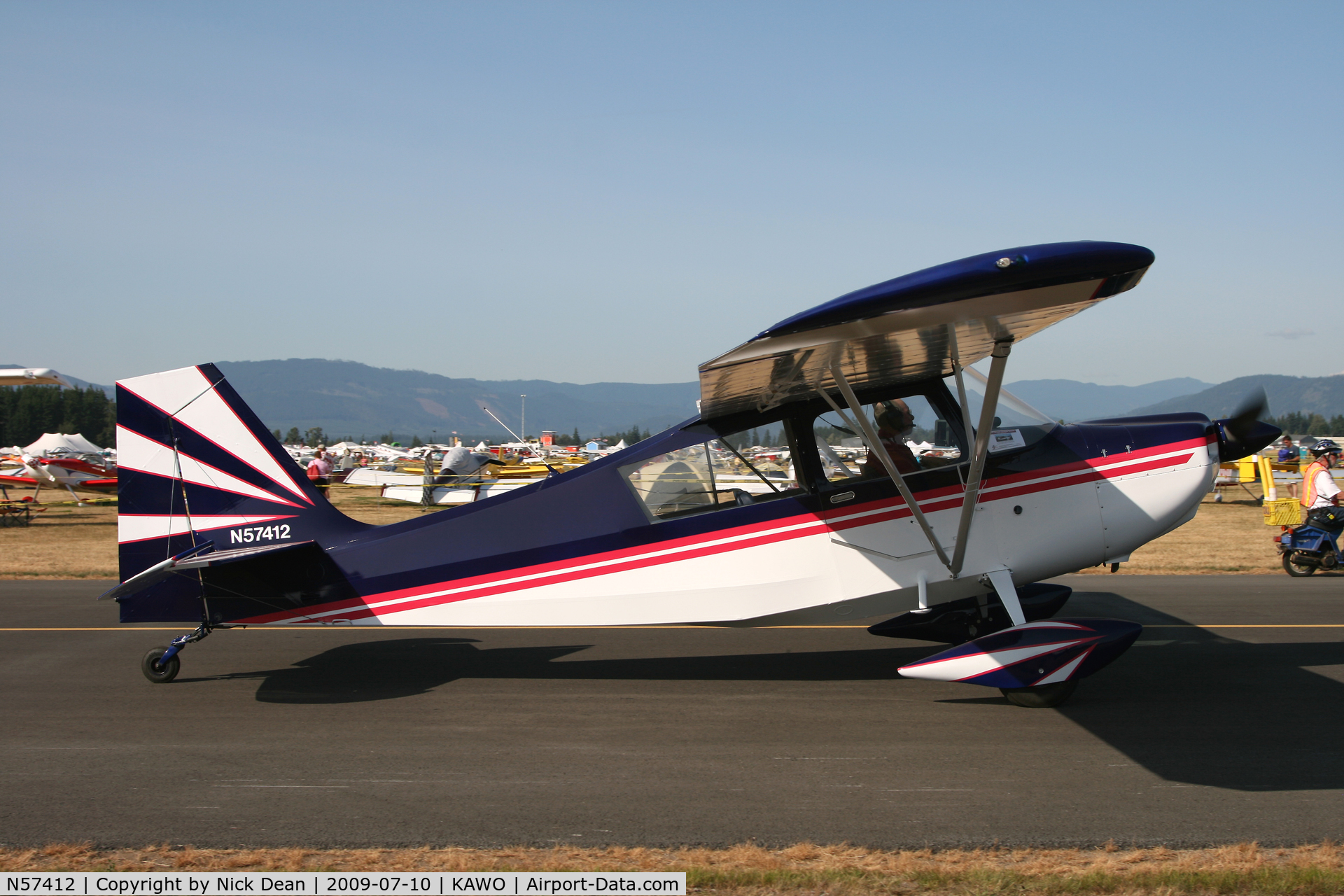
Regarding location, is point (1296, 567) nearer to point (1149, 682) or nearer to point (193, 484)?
point (1149, 682)

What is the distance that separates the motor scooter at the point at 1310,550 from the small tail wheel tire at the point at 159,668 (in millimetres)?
12491

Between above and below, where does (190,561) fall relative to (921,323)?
below

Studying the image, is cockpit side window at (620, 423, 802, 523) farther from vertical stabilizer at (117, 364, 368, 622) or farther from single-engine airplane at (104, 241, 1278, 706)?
vertical stabilizer at (117, 364, 368, 622)

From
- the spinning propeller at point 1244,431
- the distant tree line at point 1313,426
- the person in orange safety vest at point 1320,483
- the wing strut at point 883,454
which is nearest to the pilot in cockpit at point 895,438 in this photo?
the wing strut at point 883,454

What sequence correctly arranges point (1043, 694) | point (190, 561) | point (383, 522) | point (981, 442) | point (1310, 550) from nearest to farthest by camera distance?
Result: point (1043, 694) < point (981, 442) < point (190, 561) < point (1310, 550) < point (383, 522)

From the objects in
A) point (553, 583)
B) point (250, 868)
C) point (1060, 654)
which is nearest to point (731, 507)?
point (553, 583)

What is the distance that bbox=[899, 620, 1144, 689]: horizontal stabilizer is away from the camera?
5.52 m

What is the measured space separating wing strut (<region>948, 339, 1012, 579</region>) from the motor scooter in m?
7.77

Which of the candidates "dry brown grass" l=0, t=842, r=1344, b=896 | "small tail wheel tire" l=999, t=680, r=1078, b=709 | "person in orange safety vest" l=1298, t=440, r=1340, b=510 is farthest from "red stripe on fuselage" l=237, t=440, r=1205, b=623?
"person in orange safety vest" l=1298, t=440, r=1340, b=510

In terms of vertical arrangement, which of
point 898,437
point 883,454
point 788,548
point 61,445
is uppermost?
point 61,445

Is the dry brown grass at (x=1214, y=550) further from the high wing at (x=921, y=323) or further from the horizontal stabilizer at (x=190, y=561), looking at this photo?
the horizontal stabilizer at (x=190, y=561)

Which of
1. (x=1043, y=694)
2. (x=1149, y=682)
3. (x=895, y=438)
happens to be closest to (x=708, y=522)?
(x=895, y=438)

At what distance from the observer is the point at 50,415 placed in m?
101

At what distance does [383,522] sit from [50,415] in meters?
102
